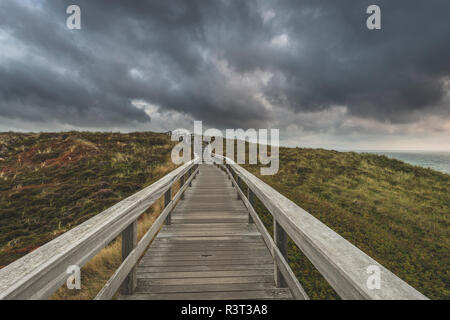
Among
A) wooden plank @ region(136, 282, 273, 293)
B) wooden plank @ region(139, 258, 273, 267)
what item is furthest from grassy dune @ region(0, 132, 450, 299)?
wooden plank @ region(136, 282, 273, 293)

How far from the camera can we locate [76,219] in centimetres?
832

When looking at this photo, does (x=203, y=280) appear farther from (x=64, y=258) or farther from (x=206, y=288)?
(x=64, y=258)

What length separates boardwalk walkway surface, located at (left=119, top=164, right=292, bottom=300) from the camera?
2611 mm

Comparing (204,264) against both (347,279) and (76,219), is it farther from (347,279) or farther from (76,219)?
(76,219)

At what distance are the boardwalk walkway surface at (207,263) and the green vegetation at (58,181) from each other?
16.7 feet

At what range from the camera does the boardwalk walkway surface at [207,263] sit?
2.61 m

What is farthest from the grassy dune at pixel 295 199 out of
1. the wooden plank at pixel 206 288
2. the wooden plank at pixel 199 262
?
the wooden plank at pixel 206 288

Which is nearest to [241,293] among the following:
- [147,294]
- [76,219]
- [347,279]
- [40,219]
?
[147,294]

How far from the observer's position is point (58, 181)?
12891 mm

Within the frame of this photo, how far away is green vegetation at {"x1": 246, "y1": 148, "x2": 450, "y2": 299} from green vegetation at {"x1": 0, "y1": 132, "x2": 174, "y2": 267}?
24.4 ft

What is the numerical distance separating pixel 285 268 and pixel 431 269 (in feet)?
17.1

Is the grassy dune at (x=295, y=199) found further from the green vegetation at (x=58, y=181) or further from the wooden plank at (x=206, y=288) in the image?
the wooden plank at (x=206, y=288)

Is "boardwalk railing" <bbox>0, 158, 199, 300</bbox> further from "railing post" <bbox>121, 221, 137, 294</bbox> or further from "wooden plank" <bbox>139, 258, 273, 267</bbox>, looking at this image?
"wooden plank" <bbox>139, 258, 273, 267</bbox>

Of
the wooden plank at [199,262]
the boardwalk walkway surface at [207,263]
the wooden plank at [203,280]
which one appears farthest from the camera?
the wooden plank at [199,262]
